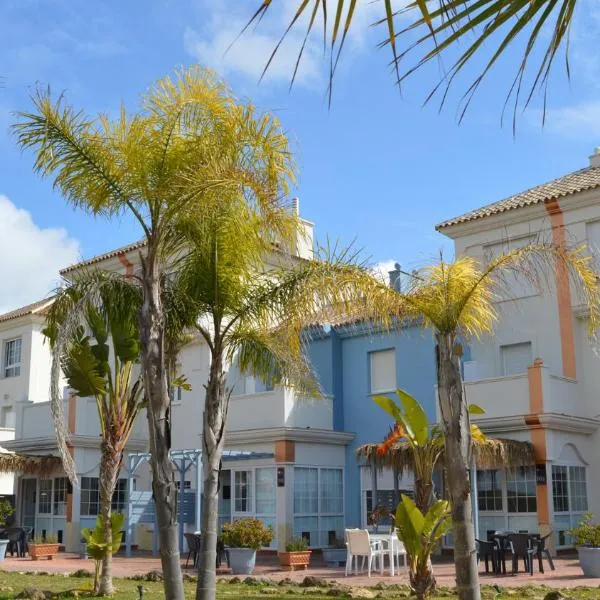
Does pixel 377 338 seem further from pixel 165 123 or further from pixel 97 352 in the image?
pixel 165 123

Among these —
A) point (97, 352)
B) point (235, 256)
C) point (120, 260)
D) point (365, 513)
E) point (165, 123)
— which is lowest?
point (365, 513)

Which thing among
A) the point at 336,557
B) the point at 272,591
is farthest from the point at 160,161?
the point at 336,557

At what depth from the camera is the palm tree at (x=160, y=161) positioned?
10672 mm

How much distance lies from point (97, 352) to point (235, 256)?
3.28m

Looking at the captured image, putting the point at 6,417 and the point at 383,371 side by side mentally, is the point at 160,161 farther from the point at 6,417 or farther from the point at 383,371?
the point at 6,417

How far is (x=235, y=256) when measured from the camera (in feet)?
38.5

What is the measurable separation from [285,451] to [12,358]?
17507mm

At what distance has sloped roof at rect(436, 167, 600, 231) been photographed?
24.1 metres

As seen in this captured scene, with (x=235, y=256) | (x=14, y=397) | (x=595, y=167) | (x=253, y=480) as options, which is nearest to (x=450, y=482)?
(x=235, y=256)

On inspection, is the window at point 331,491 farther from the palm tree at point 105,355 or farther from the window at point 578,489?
the palm tree at point 105,355

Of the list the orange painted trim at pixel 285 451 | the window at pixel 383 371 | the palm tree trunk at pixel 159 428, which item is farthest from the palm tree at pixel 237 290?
the window at pixel 383 371

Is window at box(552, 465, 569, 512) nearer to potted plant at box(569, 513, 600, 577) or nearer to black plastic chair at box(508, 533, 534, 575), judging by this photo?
black plastic chair at box(508, 533, 534, 575)

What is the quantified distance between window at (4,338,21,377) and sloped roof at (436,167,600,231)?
1922 cm

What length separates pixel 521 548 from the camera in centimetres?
1719
